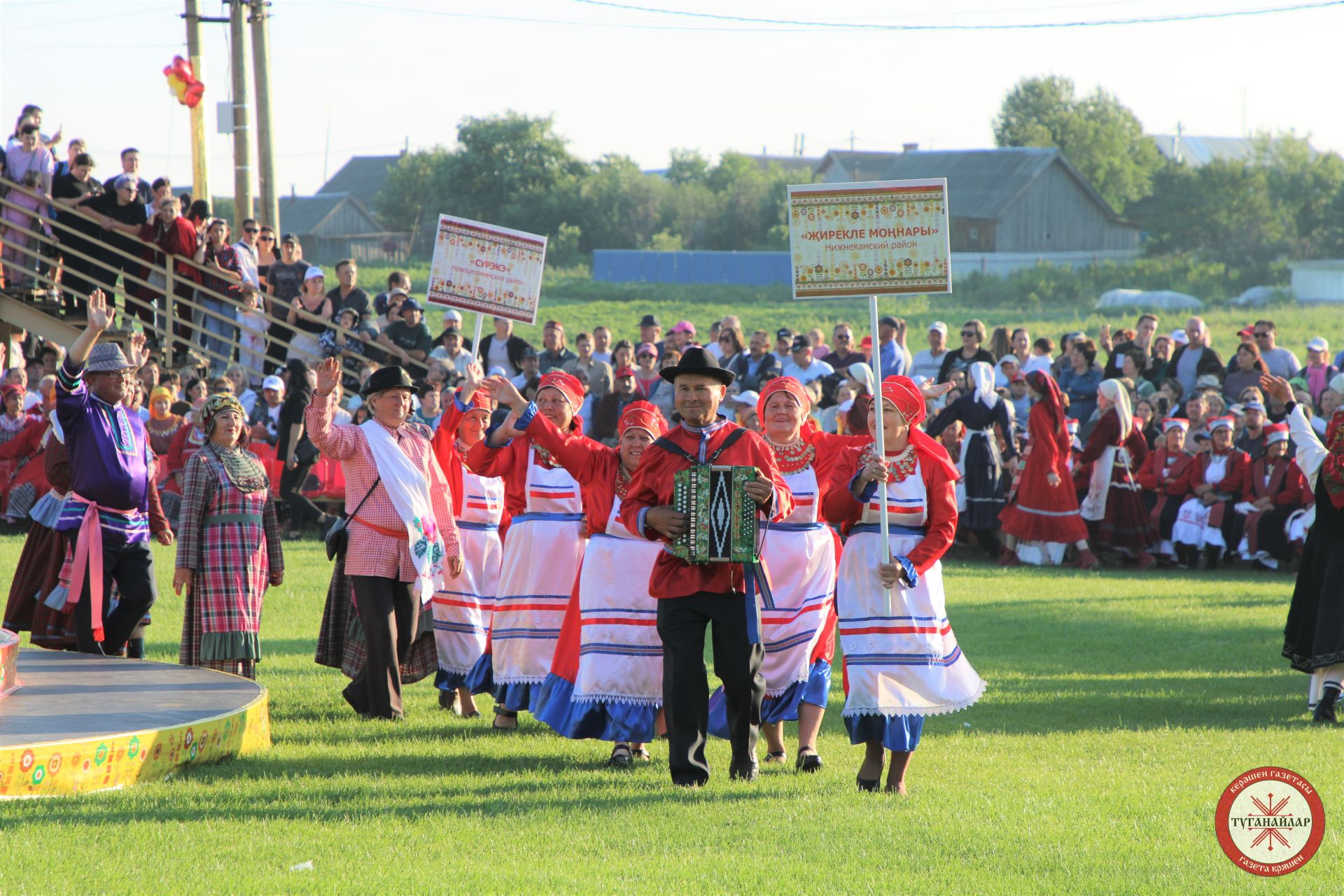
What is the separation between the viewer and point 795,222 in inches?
293

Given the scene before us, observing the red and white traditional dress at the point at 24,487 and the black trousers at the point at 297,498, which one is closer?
the red and white traditional dress at the point at 24,487

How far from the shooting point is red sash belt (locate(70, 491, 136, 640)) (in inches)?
336

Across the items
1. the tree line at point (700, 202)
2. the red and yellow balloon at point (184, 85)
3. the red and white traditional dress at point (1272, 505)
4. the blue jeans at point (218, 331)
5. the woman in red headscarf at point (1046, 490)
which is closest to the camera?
the red and white traditional dress at point (1272, 505)

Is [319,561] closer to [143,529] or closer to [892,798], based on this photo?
[143,529]

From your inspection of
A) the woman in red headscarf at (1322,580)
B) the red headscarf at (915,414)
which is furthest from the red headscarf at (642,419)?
the woman in red headscarf at (1322,580)

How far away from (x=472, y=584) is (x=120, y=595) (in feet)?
6.87

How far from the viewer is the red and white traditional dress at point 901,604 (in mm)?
6707

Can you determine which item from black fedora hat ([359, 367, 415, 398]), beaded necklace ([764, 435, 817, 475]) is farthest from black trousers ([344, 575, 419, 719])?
beaded necklace ([764, 435, 817, 475])

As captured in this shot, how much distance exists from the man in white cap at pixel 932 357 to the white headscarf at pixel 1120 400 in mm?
2169

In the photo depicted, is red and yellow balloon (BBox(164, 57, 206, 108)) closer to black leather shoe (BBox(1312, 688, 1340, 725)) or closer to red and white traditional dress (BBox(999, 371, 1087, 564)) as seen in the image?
red and white traditional dress (BBox(999, 371, 1087, 564))

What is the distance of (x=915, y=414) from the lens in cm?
709

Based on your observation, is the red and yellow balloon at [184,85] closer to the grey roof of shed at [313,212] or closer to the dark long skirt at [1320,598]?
the dark long skirt at [1320,598]

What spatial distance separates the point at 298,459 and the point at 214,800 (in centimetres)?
1076

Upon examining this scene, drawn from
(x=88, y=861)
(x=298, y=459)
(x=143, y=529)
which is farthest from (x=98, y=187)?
(x=88, y=861)
